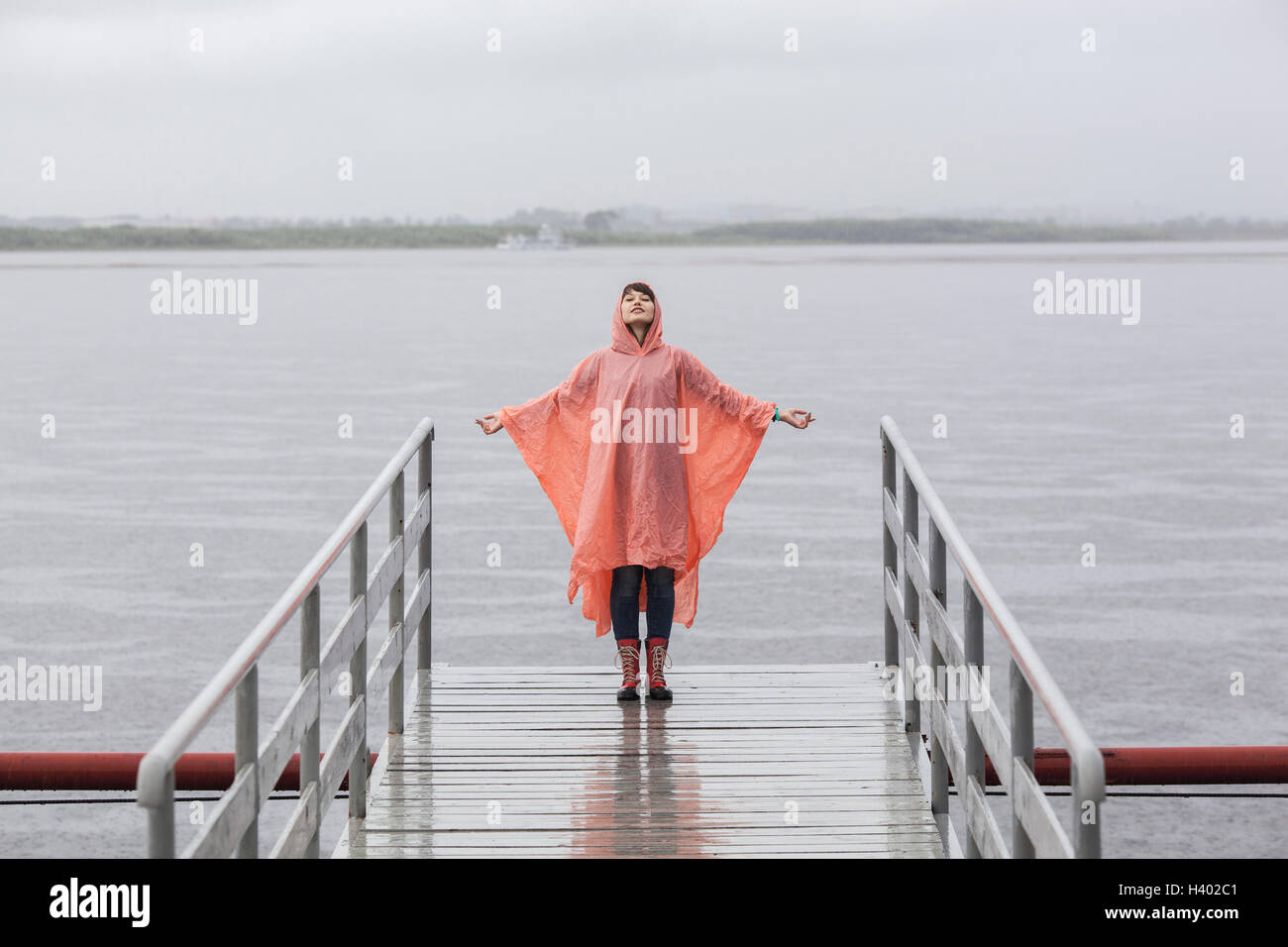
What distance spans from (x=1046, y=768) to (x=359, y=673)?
3.06m

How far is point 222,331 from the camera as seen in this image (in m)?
58.2

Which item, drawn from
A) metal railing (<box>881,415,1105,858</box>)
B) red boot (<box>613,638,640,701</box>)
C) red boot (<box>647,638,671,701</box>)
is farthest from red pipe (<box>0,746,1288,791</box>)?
red boot (<box>647,638,671,701</box>)

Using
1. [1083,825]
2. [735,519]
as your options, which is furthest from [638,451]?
[735,519]

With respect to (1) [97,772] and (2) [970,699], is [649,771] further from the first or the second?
(1) [97,772]

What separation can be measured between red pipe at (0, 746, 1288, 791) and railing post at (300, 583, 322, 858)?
2.28 metres

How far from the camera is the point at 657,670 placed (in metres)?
6.80

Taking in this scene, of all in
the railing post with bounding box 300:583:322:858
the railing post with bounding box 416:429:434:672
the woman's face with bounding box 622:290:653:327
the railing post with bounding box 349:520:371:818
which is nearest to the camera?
the railing post with bounding box 300:583:322:858

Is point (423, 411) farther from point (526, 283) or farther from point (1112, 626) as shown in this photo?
point (526, 283)

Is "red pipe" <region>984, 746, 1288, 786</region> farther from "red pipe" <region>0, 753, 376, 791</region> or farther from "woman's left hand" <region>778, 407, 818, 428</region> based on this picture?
"red pipe" <region>0, 753, 376, 791</region>

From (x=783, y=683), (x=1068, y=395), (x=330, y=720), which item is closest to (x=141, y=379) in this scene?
(x=1068, y=395)

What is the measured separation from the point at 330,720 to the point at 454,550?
19.5ft

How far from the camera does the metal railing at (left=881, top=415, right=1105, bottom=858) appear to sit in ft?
11.5

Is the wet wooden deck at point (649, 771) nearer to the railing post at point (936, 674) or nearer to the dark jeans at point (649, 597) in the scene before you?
the railing post at point (936, 674)

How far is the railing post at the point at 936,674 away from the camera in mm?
5359
